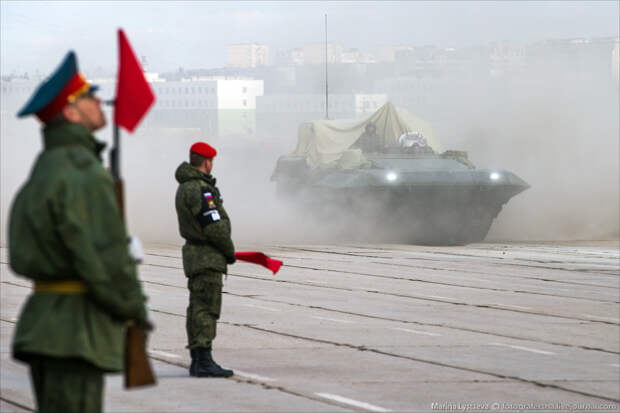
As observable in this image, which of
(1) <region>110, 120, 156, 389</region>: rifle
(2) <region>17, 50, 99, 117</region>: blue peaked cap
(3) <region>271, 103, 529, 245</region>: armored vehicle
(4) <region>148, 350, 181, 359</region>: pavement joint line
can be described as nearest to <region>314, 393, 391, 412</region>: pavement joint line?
(4) <region>148, 350, 181, 359</region>: pavement joint line

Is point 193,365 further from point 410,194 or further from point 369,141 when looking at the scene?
point 369,141

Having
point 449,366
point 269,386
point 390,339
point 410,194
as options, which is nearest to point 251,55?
point 410,194

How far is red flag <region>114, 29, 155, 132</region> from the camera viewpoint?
14.0ft

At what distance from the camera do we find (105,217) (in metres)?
3.99

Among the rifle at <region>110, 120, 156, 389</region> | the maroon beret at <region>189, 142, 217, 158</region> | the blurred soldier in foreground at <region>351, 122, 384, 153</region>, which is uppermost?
the blurred soldier in foreground at <region>351, 122, 384, 153</region>

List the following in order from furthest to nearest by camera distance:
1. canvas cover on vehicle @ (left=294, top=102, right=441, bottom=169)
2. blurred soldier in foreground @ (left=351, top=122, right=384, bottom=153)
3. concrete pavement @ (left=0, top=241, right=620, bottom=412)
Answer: blurred soldier in foreground @ (left=351, top=122, right=384, bottom=153)
canvas cover on vehicle @ (left=294, top=102, right=441, bottom=169)
concrete pavement @ (left=0, top=241, right=620, bottom=412)

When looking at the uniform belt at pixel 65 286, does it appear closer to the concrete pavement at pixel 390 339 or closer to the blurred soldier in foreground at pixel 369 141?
the concrete pavement at pixel 390 339

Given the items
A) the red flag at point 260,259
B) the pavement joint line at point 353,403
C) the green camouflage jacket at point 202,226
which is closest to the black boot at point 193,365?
the green camouflage jacket at point 202,226

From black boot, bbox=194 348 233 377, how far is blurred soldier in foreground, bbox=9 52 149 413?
13.9 feet

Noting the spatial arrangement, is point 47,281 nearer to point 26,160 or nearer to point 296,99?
point 26,160

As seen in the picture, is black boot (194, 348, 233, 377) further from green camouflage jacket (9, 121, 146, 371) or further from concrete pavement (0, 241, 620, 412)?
green camouflage jacket (9, 121, 146, 371)

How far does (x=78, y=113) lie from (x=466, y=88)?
35291 mm

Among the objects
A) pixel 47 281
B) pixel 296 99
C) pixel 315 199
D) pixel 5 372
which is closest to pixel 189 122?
pixel 296 99

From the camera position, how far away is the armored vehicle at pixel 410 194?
2294cm
